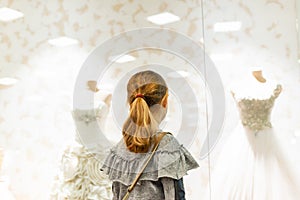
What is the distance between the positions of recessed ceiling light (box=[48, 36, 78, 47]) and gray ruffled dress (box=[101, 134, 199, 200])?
1.30m

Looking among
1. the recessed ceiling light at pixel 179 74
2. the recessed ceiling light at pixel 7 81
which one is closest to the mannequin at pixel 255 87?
the recessed ceiling light at pixel 179 74

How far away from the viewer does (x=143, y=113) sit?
168cm

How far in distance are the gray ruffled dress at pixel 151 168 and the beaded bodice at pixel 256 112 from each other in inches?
23.8

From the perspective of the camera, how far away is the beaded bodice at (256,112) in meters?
2.20

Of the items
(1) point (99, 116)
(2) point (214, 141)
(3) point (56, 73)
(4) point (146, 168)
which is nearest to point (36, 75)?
(3) point (56, 73)

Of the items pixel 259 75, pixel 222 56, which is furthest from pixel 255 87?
pixel 222 56

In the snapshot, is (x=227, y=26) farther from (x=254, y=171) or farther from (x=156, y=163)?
(x=156, y=163)

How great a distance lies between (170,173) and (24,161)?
1466 mm

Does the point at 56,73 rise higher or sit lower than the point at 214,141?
higher

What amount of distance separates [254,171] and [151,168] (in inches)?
27.0

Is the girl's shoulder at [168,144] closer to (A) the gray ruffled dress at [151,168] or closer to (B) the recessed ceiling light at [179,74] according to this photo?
(A) the gray ruffled dress at [151,168]

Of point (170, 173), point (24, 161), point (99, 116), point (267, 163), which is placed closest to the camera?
point (170, 173)

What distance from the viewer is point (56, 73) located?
112 inches

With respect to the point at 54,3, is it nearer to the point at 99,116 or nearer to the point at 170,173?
the point at 99,116
